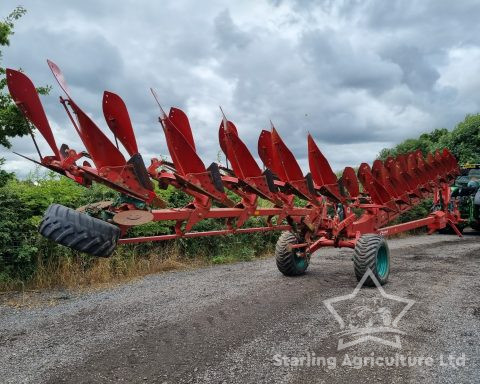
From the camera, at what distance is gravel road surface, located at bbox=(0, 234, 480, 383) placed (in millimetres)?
3705

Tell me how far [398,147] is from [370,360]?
725 inches

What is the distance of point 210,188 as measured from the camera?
4492 millimetres

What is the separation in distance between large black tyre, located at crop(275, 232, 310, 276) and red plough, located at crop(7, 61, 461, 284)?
0.02 meters

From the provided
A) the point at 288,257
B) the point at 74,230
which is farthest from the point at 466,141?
the point at 74,230

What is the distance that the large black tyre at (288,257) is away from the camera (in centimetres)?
722

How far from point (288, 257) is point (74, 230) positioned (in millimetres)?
4284

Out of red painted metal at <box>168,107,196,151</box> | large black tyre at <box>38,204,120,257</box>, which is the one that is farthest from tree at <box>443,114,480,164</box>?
large black tyre at <box>38,204,120,257</box>

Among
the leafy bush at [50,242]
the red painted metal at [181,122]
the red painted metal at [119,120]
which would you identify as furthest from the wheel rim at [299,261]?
the red painted metal at [119,120]

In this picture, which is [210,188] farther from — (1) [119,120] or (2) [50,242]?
(2) [50,242]

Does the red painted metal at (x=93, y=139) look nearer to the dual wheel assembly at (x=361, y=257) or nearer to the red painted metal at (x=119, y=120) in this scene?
the red painted metal at (x=119, y=120)

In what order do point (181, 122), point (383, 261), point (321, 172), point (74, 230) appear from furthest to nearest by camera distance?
point (383, 261) → point (321, 172) → point (181, 122) → point (74, 230)

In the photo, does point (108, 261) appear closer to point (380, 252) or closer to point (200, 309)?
point (200, 309)

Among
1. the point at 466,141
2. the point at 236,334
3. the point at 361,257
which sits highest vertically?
the point at 466,141

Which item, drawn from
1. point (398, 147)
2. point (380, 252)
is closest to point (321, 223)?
point (380, 252)
